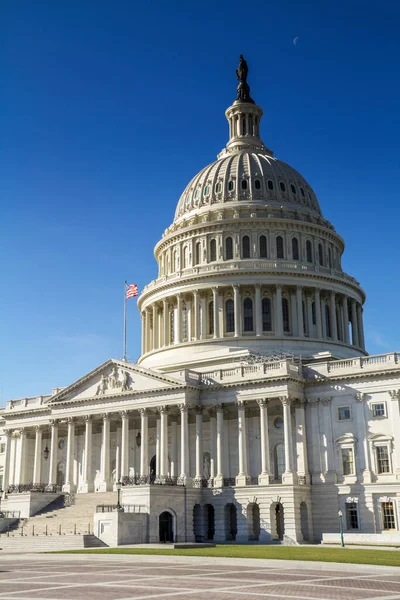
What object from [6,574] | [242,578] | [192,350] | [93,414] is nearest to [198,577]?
[242,578]

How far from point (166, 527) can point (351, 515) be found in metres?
16.7

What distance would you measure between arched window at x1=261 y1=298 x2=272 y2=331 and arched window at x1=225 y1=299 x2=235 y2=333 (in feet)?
12.0

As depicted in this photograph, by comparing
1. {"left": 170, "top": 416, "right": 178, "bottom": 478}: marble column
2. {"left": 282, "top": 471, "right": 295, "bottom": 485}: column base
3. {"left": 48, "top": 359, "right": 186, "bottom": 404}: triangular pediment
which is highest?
{"left": 48, "top": 359, "right": 186, "bottom": 404}: triangular pediment

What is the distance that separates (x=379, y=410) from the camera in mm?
69938

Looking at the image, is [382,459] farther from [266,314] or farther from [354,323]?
[354,323]

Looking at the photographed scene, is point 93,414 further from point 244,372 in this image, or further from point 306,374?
point 306,374

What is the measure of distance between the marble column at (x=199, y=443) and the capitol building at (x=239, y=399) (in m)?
0.15

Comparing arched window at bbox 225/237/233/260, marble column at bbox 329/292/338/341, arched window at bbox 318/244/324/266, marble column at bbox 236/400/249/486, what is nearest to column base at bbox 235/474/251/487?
marble column at bbox 236/400/249/486

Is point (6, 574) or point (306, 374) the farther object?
point (306, 374)

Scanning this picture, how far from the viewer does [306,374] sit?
75062 millimetres

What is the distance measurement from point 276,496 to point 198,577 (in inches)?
1543

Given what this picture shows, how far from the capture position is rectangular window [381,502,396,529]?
66.9 metres

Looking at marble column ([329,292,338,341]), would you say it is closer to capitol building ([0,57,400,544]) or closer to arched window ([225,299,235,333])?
capitol building ([0,57,400,544])

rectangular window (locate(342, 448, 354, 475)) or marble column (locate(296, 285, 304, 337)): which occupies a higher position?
marble column (locate(296, 285, 304, 337))
